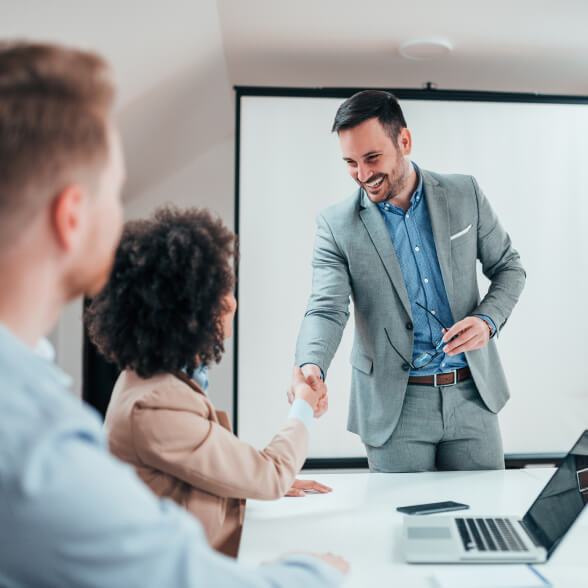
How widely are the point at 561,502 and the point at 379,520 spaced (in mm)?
367

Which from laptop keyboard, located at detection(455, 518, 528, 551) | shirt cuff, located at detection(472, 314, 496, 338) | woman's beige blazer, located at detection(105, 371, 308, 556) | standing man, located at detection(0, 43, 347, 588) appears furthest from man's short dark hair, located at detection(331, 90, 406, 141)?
standing man, located at detection(0, 43, 347, 588)

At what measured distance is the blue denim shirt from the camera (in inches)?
80.5

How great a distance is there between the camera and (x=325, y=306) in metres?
2.11

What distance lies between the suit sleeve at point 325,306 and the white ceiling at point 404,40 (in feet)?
3.63

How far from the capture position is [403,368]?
2006mm

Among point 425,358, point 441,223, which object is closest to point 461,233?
point 441,223

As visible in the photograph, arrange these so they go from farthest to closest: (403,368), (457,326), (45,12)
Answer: (45,12), (403,368), (457,326)

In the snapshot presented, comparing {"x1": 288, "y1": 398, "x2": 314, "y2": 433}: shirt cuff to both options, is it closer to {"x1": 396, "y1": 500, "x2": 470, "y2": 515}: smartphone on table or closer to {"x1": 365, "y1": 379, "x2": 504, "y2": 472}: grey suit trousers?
{"x1": 396, "y1": 500, "x2": 470, "y2": 515}: smartphone on table

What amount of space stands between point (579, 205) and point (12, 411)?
3.31m

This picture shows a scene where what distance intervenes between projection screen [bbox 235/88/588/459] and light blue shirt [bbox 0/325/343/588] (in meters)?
2.50

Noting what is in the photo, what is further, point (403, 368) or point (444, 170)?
point (444, 170)

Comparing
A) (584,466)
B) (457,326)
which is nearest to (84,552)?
(584,466)

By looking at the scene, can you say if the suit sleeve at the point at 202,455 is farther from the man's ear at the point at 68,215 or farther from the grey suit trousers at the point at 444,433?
the grey suit trousers at the point at 444,433

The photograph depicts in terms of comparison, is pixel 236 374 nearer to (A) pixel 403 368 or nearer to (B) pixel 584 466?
(A) pixel 403 368
